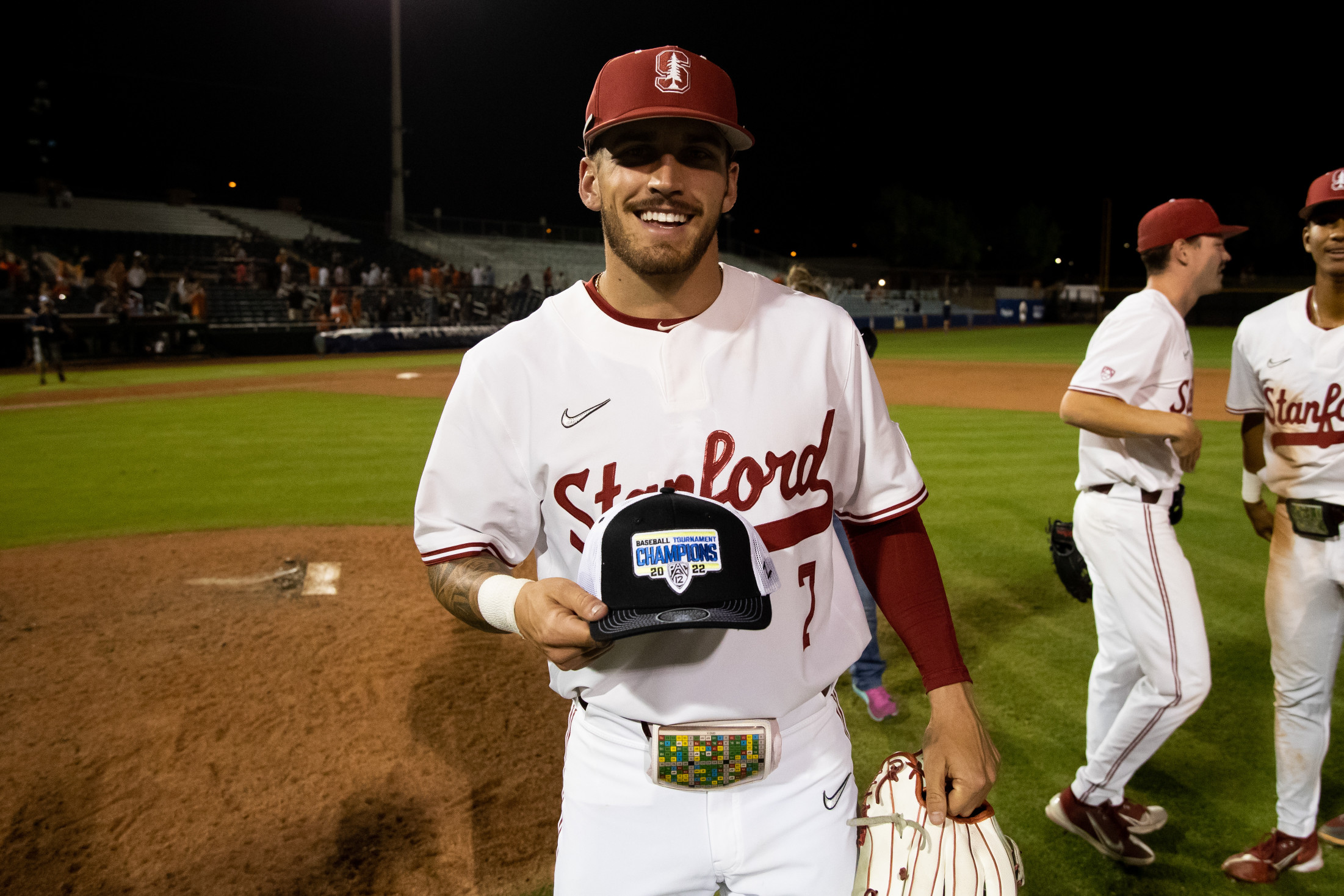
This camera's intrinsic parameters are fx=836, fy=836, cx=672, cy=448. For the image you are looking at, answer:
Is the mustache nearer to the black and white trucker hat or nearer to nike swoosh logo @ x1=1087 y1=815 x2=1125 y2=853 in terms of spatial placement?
the black and white trucker hat

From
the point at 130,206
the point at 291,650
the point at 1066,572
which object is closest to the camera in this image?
the point at 1066,572

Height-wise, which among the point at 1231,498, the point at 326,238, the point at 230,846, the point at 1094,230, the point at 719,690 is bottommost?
the point at 230,846

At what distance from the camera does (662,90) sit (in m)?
1.68

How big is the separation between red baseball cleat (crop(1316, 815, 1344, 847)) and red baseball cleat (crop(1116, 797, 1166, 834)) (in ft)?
1.82

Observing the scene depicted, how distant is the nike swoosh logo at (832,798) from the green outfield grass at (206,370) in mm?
19481

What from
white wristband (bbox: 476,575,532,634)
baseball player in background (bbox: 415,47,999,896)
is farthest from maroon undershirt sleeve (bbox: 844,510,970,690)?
white wristband (bbox: 476,575,532,634)

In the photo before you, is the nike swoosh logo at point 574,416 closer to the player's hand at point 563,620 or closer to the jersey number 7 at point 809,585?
the player's hand at point 563,620

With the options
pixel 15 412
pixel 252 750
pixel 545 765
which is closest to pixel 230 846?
pixel 252 750

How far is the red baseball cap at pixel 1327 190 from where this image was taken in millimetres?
3102

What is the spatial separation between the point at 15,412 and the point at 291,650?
41.0ft

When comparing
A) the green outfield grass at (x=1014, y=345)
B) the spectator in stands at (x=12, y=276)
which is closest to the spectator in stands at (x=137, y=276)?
the spectator in stands at (x=12, y=276)

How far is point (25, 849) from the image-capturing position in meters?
3.07

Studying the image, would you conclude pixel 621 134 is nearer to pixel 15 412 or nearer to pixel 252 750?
pixel 252 750

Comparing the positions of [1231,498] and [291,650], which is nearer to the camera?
[291,650]
